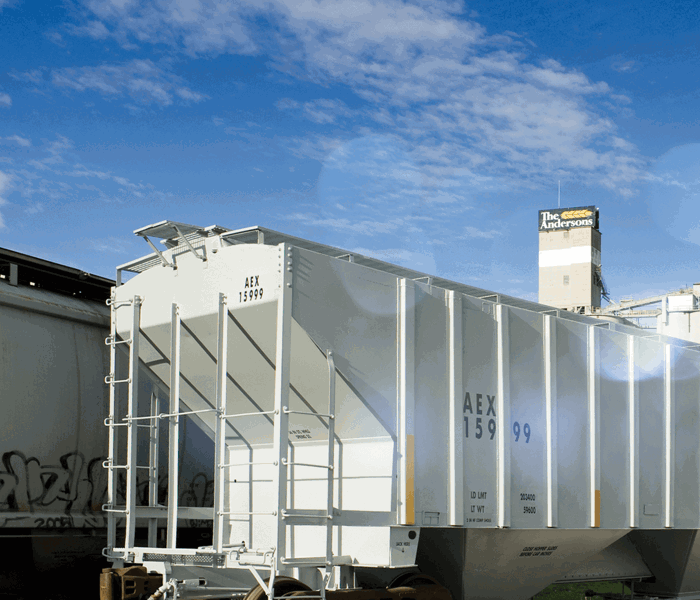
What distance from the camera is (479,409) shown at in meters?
7.90

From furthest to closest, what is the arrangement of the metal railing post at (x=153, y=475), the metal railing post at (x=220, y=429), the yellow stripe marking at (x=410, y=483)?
the metal railing post at (x=153, y=475)
the yellow stripe marking at (x=410, y=483)
the metal railing post at (x=220, y=429)

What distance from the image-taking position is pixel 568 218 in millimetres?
81750

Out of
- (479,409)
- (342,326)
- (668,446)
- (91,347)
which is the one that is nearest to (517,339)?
(479,409)

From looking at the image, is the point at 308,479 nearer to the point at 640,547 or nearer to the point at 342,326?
the point at 342,326

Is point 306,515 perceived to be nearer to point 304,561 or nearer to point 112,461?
point 304,561

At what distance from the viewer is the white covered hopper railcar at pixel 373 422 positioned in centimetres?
687

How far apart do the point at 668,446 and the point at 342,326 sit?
221 inches

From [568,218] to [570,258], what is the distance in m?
4.23

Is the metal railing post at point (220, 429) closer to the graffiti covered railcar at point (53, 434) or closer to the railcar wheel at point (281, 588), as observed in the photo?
the railcar wheel at point (281, 588)

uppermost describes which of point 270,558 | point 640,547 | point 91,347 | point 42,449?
point 91,347

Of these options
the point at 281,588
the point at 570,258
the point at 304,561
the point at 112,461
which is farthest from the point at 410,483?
the point at 570,258

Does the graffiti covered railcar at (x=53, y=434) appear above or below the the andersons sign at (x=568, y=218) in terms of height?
below

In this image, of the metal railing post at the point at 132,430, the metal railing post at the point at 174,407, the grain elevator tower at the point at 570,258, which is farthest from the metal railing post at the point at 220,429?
the grain elevator tower at the point at 570,258

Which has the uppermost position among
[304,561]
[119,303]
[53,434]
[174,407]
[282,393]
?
[119,303]
